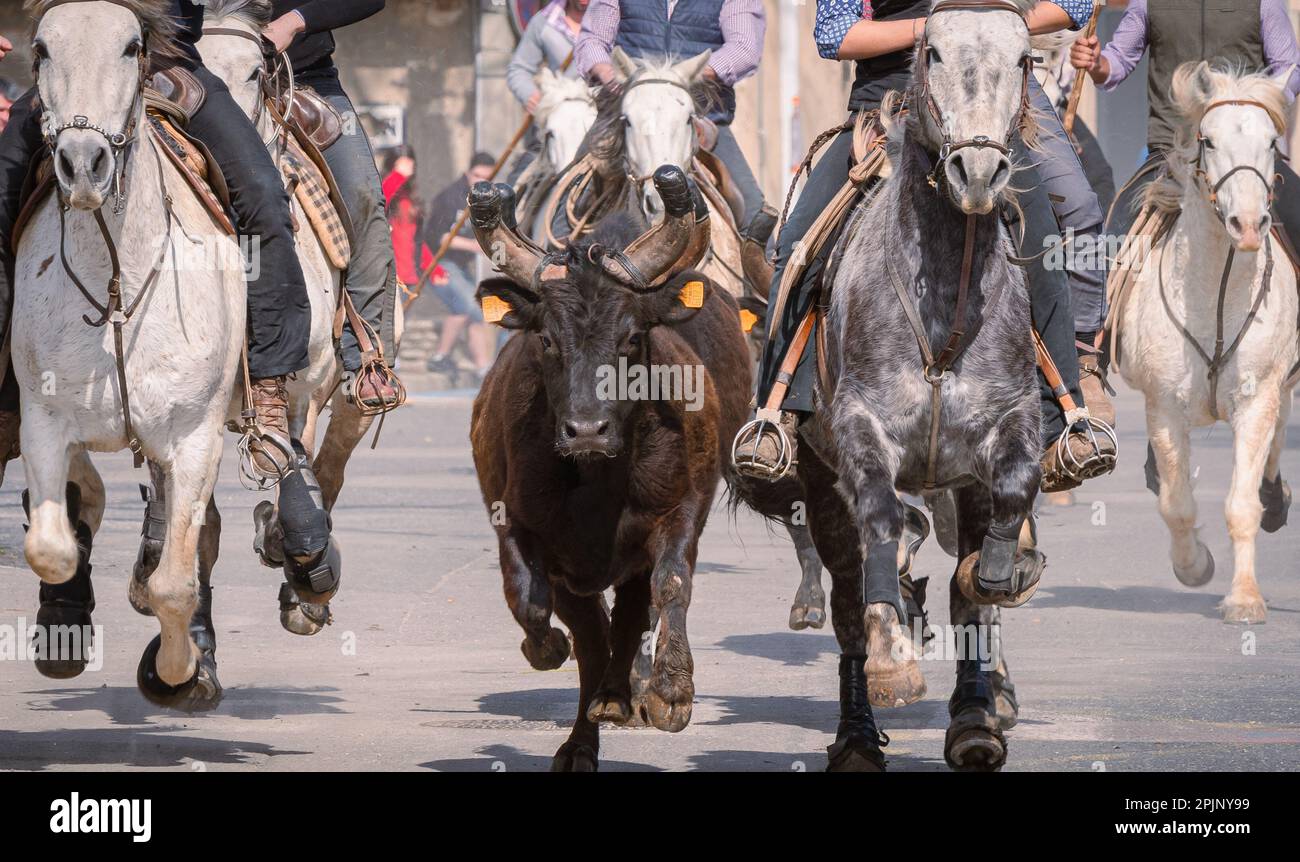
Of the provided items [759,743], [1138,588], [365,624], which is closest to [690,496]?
[759,743]

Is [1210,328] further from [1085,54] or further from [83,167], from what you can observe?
[83,167]

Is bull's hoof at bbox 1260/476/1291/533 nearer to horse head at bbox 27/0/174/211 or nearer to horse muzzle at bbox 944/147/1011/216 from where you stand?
horse muzzle at bbox 944/147/1011/216

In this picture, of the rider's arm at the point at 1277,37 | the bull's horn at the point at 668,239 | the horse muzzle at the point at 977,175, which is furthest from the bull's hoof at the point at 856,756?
the rider's arm at the point at 1277,37

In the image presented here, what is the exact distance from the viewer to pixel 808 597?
11.0 m

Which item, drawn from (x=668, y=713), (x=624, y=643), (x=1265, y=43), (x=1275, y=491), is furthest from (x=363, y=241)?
(x=1275, y=491)

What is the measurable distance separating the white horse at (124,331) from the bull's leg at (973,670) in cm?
258

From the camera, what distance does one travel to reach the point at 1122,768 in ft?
25.7

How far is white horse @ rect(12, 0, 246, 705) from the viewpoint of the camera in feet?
23.8

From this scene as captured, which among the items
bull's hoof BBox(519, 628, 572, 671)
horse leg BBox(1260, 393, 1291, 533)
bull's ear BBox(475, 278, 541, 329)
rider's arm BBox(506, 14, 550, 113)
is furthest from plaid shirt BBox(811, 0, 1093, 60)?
rider's arm BBox(506, 14, 550, 113)

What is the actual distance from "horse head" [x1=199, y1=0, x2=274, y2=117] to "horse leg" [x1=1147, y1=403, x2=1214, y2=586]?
16.5 ft

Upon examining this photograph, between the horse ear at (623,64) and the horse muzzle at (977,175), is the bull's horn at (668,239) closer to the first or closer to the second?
the horse muzzle at (977,175)

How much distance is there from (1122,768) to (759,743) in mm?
1403

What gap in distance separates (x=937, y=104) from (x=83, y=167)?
102 inches
